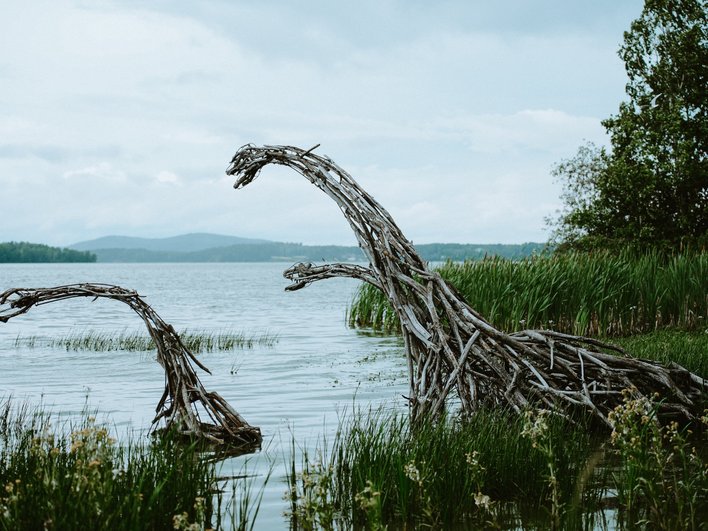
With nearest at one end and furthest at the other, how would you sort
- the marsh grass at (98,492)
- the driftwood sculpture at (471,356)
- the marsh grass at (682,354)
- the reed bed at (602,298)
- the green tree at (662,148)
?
the marsh grass at (98,492) → the driftwood sculpture at (471,356) → the marsh grass at (682,354) → the reed bed at (602,298) → the green tree at (662,148)

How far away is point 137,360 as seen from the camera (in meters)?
15.1

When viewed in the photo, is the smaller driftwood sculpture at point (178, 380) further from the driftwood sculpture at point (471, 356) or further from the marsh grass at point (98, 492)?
the marsh grass at point (98, 492)

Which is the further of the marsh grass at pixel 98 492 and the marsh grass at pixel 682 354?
the marsh grass at pixel 682 354

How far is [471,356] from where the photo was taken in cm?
733

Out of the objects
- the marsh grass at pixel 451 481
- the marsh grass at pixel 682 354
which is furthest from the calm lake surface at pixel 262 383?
the marsh grass at pixel 682 354

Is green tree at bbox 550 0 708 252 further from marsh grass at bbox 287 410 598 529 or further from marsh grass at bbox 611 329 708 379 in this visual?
marsh grass at bbox 287 410 598 529

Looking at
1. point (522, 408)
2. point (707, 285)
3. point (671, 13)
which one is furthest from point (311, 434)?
point (671, 13)

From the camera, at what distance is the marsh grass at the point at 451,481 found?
481 centimetres

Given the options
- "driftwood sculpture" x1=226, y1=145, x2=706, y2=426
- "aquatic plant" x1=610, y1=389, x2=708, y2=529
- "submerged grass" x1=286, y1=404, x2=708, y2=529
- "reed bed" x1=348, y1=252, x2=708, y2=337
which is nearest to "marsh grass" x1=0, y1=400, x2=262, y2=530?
"submerged grass" x1=286, y1=404, x2=708, y2=529

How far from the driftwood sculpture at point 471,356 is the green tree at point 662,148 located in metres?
20.6

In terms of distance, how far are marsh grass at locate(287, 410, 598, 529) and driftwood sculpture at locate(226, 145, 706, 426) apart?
132 cm

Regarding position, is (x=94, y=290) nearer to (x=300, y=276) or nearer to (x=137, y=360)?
(x=300, y=276)

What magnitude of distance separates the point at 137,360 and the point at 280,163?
8.29m

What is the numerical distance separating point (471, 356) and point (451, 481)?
2475mm
